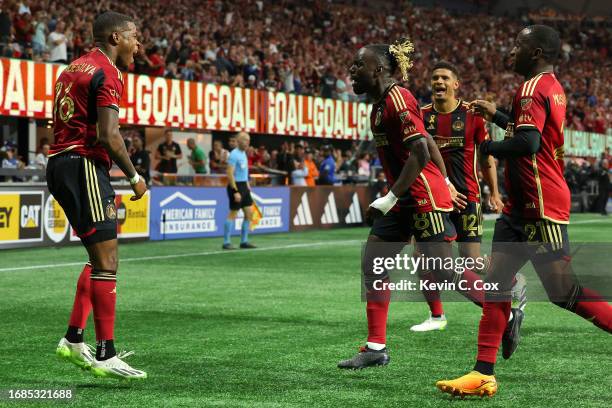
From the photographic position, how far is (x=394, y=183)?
689cm

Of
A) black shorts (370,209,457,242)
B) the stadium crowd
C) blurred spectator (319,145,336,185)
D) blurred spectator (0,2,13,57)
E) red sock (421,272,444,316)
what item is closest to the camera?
black shorts (370,209,457,242)

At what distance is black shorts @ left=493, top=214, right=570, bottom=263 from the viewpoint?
6004mm

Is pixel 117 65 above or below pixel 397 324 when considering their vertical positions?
above

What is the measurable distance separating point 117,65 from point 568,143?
129ft

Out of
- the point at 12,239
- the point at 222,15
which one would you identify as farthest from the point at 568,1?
the point at 12,239

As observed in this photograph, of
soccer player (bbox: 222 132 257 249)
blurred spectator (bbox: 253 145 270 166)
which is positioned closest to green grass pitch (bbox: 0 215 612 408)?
soccer player (bbox: 222 132 257 249)

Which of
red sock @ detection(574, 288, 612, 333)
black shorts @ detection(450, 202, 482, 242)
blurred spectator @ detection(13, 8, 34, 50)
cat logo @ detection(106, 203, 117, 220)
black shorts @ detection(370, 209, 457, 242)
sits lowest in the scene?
red sock @ detection(574, 288, 612, 333)

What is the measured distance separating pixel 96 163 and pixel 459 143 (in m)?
4.03

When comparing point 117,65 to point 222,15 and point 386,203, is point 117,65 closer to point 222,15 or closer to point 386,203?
point 386,203

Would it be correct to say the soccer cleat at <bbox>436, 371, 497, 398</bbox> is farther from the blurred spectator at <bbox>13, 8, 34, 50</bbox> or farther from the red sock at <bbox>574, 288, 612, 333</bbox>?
the blurred spectator at <bbox>13, 8, 34, 50</bbox>

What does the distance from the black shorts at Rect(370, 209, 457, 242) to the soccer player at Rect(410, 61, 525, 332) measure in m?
1.96

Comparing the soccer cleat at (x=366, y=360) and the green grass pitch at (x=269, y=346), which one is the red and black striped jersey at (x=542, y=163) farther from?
the soccer cleat at (x=366, y=360)

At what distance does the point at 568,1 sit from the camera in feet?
203

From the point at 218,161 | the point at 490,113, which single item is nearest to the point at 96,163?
the point at 490,113
